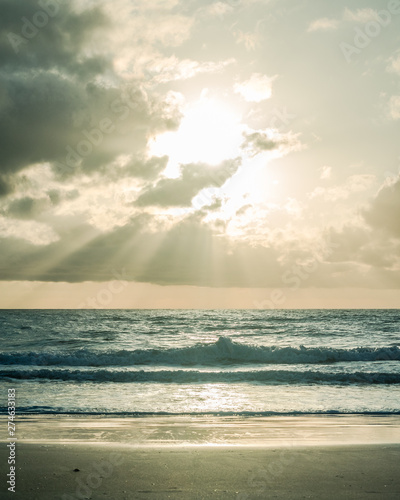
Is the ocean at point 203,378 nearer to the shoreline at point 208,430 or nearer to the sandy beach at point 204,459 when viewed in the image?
the shoreline at point 208,430

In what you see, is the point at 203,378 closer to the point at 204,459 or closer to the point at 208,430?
the point at 208,430

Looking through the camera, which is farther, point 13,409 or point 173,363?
point 173,363

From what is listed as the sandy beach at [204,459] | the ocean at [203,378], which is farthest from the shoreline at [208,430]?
the ocean at [203,378]

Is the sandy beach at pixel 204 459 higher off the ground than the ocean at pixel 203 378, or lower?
higher

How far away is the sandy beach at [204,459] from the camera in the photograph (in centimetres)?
640

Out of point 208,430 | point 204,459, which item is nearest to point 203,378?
point 208,430

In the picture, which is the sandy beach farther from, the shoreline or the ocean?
the ocean

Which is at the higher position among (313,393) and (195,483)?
(195,483)

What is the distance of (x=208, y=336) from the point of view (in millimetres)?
46469

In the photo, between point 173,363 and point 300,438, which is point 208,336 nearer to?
point 173,363

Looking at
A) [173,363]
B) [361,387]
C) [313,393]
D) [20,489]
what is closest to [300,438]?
[20,489]

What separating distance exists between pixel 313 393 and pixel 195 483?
1137 cm

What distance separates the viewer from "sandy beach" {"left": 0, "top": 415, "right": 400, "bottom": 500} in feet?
21.0

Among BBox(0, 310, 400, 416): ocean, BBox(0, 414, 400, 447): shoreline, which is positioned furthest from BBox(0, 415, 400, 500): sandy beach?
BBox(0, 310, 400, 416): ocean
